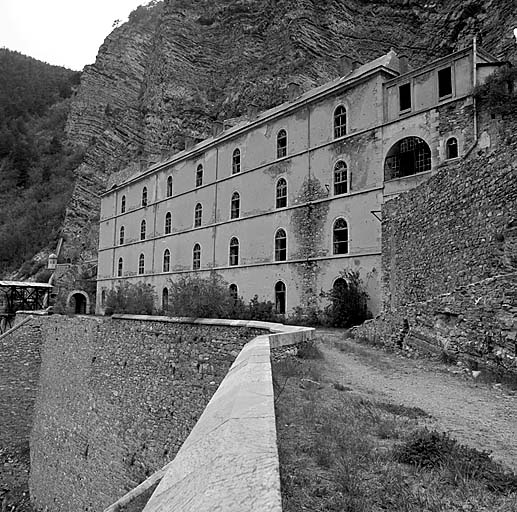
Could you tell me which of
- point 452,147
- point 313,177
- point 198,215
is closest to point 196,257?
point 198,215

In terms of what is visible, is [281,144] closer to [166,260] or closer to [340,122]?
[340,122]

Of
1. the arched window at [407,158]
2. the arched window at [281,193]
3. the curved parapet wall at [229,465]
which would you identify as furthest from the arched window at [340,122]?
the curved parapet wall at [229,465]

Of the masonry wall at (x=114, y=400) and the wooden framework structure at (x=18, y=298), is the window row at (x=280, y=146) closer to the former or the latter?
the wooden framework structure at (x=18, y=298)

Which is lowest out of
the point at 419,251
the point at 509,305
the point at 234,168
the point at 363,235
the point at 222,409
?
the point at 222,409

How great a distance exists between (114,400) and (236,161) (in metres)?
19.1

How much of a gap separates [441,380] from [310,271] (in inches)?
638

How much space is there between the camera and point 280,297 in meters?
25.5

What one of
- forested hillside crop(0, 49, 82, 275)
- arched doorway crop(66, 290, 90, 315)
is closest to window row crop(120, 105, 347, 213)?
arched doorway crop(66, 290, 90, 315)

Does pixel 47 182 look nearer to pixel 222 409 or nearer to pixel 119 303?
pixel 119 303

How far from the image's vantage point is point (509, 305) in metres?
7.54

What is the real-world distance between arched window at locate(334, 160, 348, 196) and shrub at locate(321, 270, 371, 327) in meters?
4.23

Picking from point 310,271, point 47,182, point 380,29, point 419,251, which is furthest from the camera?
point 47,182

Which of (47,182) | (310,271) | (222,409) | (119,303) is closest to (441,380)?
(222,409)

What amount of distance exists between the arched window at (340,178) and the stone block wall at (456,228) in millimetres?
7315
